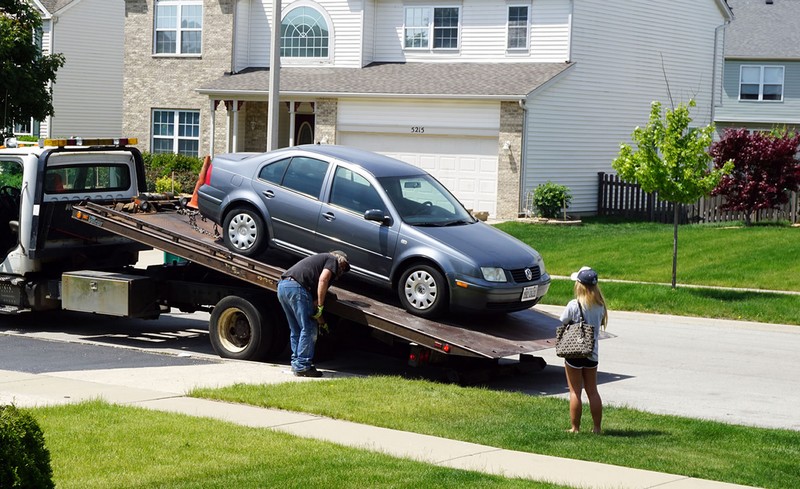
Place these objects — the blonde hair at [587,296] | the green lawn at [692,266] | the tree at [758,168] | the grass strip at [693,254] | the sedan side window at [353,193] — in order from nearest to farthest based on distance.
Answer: the blonde hair at [587,296], the sedan side window at [353,193], the green lawn at [692,266], the grass strip at [693,254], the tree at [758,168]

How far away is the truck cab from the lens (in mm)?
15203

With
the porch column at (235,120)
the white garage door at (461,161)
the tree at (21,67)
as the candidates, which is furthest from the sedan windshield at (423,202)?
the porch column at (235,120)

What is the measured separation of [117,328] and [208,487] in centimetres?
921

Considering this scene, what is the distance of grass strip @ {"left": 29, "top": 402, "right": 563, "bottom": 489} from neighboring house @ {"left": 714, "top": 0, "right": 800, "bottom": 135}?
1767 inches

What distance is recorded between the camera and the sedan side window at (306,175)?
1395 centimetres

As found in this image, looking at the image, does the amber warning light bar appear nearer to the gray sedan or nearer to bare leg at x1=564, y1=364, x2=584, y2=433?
the gray sedan

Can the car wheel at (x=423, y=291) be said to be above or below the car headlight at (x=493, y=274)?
below

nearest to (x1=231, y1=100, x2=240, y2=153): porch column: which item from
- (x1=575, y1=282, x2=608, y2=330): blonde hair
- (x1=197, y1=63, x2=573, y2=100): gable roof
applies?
(x1=197, y1=63, x2=573, y2=100): gable roof

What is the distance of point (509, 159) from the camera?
3184cm

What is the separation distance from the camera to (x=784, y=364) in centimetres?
1482

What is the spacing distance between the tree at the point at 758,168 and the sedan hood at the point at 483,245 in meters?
15.1

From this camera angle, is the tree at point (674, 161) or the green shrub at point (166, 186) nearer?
the tree at point (674, 161)

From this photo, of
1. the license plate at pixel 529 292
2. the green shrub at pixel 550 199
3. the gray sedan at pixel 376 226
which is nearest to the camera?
the gray sedan at pixel 376 226

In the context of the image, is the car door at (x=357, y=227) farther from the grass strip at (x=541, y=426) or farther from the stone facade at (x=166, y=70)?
the stone facade at (x=166, y=70)
